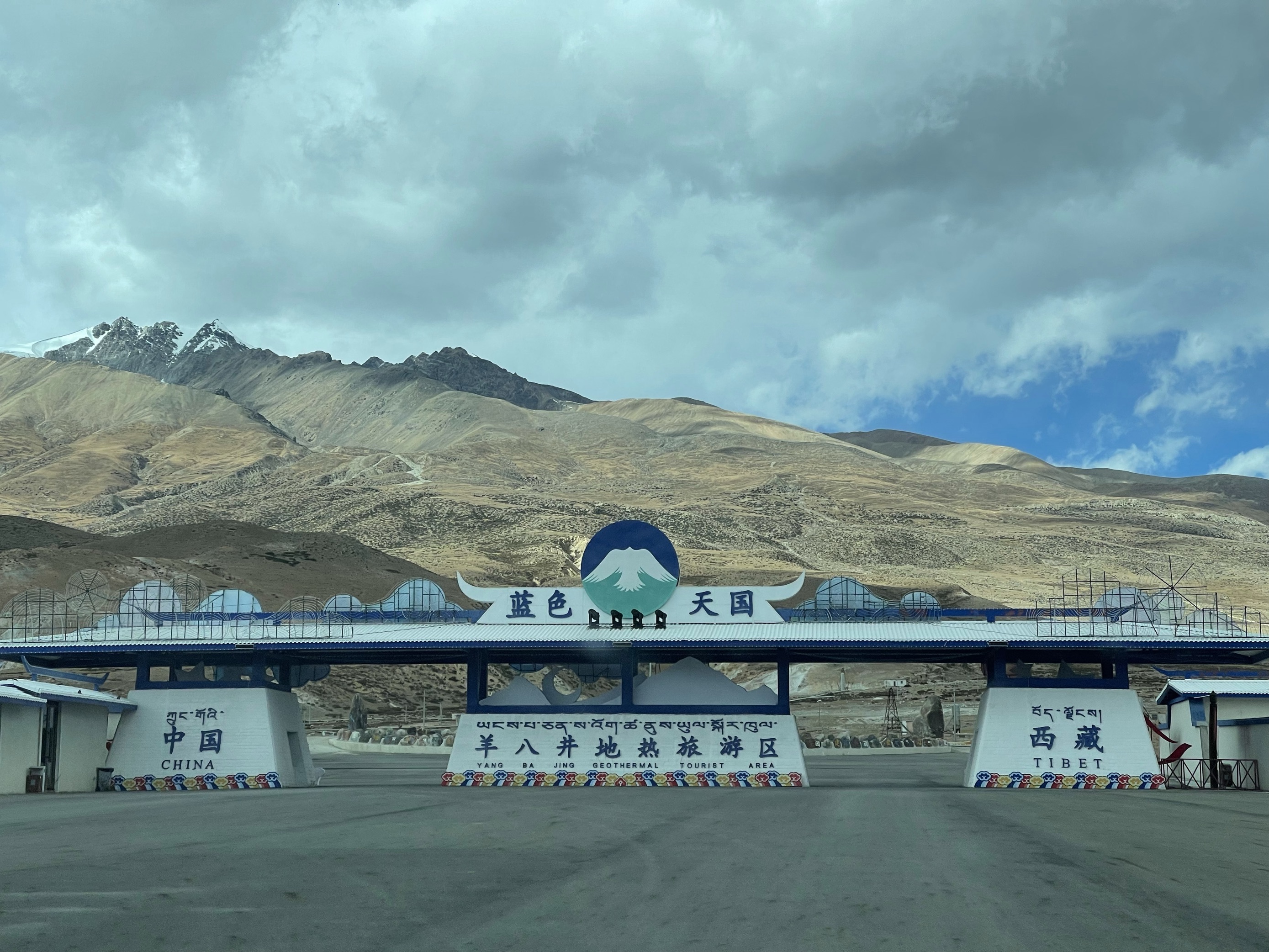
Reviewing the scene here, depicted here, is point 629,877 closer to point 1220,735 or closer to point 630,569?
point 630,569

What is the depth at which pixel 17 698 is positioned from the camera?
38156 mm

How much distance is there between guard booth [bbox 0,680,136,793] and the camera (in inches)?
1590

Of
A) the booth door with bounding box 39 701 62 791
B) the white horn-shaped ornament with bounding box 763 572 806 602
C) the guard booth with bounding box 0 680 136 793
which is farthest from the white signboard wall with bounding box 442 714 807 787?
the booth door with bounding box 39 701 62 791

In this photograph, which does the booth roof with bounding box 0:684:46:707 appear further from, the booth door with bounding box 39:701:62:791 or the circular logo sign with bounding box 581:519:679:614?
the circular logo sign with bounding box 581:519:679:614

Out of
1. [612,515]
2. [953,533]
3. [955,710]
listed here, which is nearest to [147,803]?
[955,710]

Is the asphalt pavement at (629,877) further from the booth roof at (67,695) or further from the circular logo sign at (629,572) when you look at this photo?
the circular logo sign at (629,572)

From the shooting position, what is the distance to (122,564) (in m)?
109

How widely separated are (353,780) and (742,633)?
16191 mm

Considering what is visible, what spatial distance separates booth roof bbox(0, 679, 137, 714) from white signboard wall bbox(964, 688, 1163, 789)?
2886 centimetres

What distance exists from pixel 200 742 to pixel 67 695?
468cm

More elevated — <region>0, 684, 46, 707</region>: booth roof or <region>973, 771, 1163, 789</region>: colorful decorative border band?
<region>0, 684, 46, 707</region>: booth roof

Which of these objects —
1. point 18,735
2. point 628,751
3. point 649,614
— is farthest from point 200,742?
point 649,614

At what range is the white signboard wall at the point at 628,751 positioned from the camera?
41.6 metres

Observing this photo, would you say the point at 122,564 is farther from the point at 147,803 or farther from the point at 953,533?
the point at 953,533
